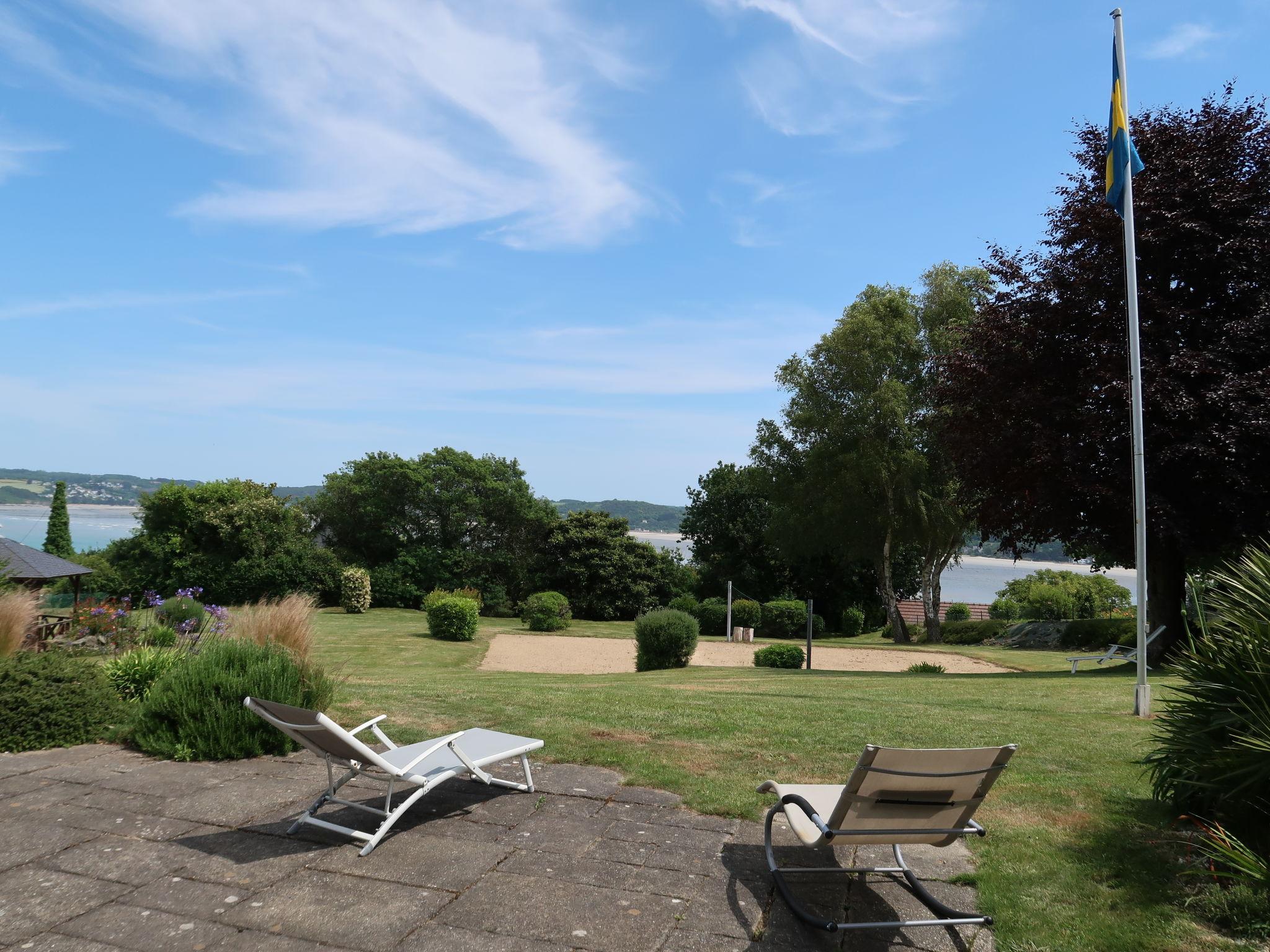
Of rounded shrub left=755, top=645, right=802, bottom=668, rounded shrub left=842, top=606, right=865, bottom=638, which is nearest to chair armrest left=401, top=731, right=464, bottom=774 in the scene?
rounded shrub left=755, top=645, right=802, bottom=668

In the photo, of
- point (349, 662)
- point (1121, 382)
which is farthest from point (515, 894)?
point (349, 662)

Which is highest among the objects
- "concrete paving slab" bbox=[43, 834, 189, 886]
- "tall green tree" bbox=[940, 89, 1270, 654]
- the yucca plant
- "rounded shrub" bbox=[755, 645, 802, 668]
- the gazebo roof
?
"tall green tree" bbox=[940, 89, 1270, 654]

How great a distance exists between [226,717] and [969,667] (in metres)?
16.7

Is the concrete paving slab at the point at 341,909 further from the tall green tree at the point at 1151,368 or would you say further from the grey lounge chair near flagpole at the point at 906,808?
the tall green tree at the point at 1151,368

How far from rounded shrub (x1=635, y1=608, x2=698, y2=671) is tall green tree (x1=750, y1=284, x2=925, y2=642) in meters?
11.1

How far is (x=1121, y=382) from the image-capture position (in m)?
13.3

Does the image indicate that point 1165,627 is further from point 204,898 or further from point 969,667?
point 204,898

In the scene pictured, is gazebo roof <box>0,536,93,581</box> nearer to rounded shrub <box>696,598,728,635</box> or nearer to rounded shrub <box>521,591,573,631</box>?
rounded shrub <box>521,591,573,631</box>

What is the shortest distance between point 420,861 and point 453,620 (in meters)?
19.1

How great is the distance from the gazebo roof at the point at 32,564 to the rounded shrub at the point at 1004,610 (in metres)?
31.4

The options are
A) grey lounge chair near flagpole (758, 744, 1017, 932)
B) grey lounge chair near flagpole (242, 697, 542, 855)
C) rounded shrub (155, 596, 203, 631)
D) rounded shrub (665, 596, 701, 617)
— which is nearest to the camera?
grey lounge chair near flagpole (758, 744, 1017, 932)

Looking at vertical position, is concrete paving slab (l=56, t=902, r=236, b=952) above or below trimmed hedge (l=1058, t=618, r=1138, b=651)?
above

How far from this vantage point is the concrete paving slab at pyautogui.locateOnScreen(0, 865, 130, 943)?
315 cm

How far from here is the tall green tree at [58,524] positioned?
3797 centimetres
